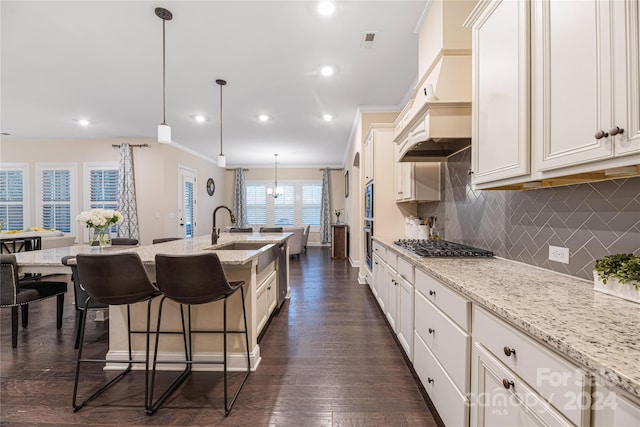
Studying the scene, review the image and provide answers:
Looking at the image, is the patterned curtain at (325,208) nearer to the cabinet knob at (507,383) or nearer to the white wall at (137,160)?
the white wall at (137,160)

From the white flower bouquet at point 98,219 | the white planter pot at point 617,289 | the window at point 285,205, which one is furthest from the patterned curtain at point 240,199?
the white planter pot at point 617,289

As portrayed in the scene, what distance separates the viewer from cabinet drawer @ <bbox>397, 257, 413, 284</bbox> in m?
1.98

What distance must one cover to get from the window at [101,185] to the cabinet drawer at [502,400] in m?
7.34

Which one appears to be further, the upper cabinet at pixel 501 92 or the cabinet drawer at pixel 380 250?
the cabinet drawer at pixel 380 250

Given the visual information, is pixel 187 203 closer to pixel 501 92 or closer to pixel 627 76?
pixel 501 92

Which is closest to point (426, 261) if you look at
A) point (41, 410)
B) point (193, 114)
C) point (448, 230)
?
point (448, 230)

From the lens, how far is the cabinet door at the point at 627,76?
31.2 inches

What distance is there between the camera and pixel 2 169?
622 centimetres

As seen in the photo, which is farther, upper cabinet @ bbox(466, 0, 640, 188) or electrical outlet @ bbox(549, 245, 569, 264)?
electrical outlet @ bbox(549, 245, 569, 264)

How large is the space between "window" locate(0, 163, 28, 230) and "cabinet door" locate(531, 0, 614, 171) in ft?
29.8

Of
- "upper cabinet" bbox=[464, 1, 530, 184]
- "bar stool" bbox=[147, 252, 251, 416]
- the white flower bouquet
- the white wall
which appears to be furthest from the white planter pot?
the white wall

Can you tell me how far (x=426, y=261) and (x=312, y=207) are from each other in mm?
7852

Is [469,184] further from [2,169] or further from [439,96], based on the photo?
[2,169]

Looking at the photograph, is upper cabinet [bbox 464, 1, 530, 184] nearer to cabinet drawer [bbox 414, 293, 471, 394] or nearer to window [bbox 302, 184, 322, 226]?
cabinet drawer [bbox 414, 293, 471, 394]
